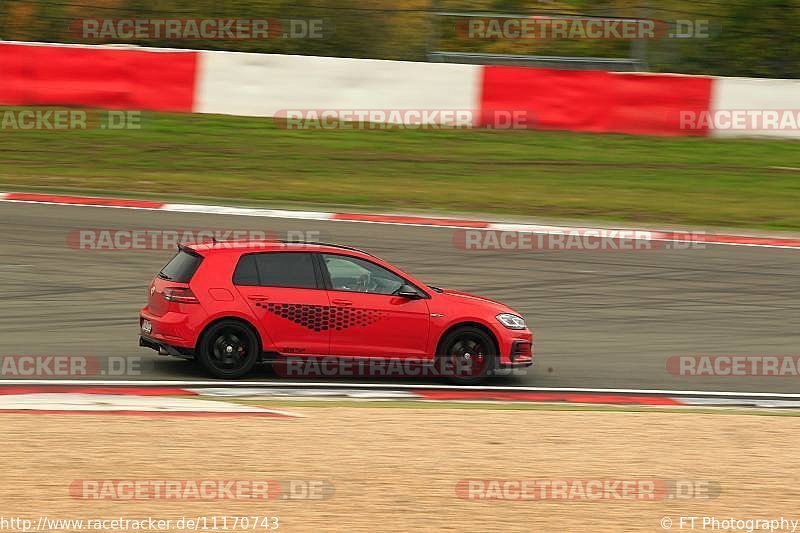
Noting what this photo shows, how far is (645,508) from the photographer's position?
7.42 metres

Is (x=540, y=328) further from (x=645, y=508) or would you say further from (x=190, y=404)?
(x=645, y=508)

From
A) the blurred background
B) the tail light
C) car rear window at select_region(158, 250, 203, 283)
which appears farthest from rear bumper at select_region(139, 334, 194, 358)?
the blurred background

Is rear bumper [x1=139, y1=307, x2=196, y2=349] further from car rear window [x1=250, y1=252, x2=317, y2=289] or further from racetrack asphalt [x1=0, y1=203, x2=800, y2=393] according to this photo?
car rear window [x1=250, y1=252, x2=317, y2=289]

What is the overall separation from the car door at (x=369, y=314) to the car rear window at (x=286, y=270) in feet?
0.50

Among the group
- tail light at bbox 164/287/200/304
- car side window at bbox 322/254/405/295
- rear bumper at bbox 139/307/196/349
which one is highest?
car side window at bbox 322/254/405/295

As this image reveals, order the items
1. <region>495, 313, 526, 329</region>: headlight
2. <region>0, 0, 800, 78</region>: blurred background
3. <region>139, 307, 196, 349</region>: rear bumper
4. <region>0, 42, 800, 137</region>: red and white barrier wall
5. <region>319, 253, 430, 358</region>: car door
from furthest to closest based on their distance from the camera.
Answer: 1. <region>0, 0, 800, 78</region>: blurred background
2. <region>0, 42, 800, 137</region>: red and white barrier wall
3. <region>495, 313, 526, 329</region>: headlight
4. <region>319, 253, 430, 358</region>: car door
5. <region>139, 307, 196, 349</region>: rear bumper

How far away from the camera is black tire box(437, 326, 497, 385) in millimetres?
11500

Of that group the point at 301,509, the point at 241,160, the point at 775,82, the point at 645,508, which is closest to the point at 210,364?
the point at 301,509

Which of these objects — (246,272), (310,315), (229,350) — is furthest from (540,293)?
(229,350)

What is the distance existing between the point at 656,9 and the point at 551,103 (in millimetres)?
3262

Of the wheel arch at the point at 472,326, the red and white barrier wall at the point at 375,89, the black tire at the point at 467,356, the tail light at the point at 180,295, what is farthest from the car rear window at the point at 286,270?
the red and white barrier wall at the point at 375,89

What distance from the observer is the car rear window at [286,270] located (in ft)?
37.1

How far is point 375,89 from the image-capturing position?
2169cm

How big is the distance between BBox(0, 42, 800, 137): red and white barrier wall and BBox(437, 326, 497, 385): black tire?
10762 mm
